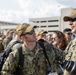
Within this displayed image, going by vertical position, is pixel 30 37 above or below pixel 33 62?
above

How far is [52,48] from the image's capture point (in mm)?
4504

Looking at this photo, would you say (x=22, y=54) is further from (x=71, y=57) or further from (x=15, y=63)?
(x=71, y=57)

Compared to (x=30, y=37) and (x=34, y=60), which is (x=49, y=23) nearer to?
(x=30, y=37)

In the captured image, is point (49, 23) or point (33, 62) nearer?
point (33, 62)

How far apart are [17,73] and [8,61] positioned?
0.22 m

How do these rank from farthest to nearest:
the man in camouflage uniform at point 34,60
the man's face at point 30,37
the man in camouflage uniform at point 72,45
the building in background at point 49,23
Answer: the building in background at point 49,23 → the man's face at point 30,37 → the man in camouflage uniform at point 34,60 → the man in camouflage uniform at point 72,45

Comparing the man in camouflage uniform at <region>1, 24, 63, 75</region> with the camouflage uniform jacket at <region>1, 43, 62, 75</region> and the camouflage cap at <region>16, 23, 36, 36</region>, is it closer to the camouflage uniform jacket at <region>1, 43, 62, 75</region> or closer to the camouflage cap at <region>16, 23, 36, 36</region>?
the camouflage uniform jacket at <region>1, 43, 62, 75</region>

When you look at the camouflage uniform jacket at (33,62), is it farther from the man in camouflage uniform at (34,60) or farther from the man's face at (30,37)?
the man's face at (30,37)

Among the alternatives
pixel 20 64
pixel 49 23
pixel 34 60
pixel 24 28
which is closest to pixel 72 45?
pixel 34 60

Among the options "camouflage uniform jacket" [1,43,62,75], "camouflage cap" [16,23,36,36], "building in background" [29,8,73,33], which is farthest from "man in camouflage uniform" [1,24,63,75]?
"building in background" [29,8,73,33]

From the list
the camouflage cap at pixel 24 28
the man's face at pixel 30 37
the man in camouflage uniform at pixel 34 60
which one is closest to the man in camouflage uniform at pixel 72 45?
the man in camouflage uniform at pixel 34 60

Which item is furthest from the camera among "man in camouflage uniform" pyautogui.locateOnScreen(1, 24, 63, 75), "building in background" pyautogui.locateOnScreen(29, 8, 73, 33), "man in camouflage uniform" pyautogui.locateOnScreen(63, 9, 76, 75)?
"building in background" pyautogui.locateOnScreen(29, 8, 73, 33)

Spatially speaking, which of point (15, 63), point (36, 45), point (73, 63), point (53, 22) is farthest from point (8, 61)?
point (53, 22)

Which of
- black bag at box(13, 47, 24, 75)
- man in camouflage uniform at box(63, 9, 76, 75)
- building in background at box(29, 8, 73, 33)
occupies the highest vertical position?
building in background at box(29, 8, 73, 33)
